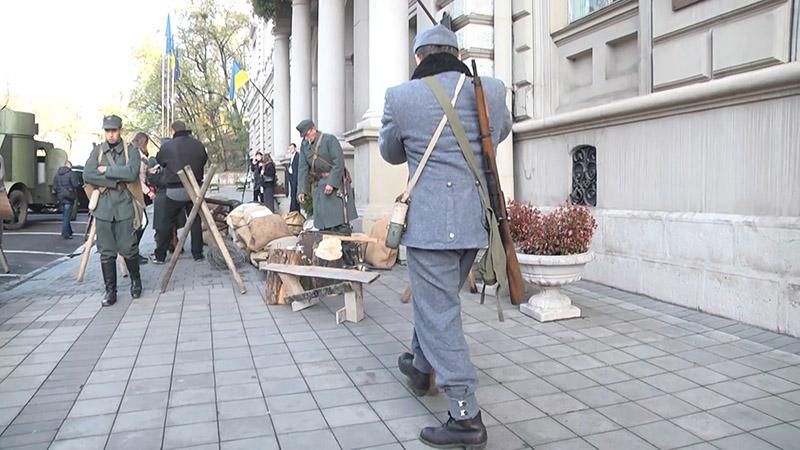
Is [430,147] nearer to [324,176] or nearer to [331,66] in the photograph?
[324,176]

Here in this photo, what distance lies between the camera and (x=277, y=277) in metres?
6.28

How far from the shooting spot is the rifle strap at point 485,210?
3.05 m

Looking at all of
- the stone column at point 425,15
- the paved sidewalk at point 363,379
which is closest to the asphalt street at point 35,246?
the paved sidewalk at point 363,379

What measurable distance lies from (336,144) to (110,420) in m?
4.71

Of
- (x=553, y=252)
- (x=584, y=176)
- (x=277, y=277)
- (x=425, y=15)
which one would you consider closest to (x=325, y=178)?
(x=277, y=277)

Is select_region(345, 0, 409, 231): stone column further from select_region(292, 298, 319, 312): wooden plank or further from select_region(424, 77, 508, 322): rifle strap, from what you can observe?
select_region(424, 77, 508, 322): rifle strap

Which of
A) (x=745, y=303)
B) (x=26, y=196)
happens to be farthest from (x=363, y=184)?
(x=26, y=196)

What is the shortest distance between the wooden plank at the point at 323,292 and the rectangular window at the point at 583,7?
14.6ft

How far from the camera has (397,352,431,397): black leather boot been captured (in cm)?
360

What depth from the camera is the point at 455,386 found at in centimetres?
Result: 299

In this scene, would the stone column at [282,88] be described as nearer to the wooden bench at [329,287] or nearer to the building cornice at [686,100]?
the building cornice at [686,100]

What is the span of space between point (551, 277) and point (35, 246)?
11359 millimetres

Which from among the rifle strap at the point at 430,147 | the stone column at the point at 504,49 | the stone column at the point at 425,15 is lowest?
the rifle strap at the point at 430,147

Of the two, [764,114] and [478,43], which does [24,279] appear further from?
[764,114]
